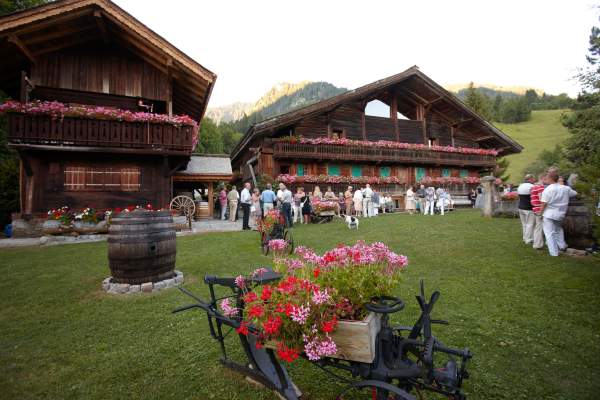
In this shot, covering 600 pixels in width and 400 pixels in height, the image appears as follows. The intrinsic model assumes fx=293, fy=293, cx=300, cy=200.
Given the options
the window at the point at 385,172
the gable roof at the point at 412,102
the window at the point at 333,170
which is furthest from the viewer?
the window at the point at 385,172

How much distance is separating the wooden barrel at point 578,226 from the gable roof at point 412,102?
15943mm

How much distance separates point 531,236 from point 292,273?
8.90 m

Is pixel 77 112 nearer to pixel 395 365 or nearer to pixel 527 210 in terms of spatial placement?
pixel 395 365

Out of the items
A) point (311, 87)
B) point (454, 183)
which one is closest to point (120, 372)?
point (454, 183)

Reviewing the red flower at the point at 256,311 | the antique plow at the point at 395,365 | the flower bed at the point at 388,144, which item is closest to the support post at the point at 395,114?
the flower bed at the point at 388,144

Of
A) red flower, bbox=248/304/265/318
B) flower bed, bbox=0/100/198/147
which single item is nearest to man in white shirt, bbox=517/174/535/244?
red flower, bbox=248/304/265/318

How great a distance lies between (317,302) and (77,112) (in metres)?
14.3

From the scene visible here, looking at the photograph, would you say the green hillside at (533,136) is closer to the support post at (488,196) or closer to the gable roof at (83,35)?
the support post at (488,196)

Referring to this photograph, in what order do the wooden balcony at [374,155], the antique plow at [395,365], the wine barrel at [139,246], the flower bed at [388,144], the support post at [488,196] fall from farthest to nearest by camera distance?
the flower bed at [388,144] < the wooden balcony at [374,155] < the support post at [488,196] < the wine barrel at [139,246] < the antique plow at [395,365]

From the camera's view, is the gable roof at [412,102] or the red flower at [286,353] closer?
the red flower at [286,353]

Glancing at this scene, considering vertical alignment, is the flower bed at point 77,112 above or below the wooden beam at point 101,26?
below

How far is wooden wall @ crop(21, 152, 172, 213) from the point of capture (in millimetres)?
12305

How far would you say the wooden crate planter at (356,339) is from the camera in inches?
72.7

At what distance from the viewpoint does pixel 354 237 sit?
10273mm
